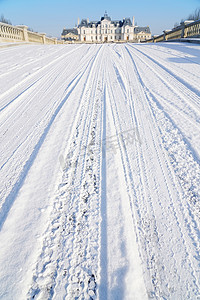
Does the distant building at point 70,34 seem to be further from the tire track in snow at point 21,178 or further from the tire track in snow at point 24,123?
the tire track in snow at point 21,178

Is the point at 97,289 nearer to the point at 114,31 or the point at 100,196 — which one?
the point at 100,196

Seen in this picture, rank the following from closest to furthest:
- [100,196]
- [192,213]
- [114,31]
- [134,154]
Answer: [192,213], [100,196], [134,154], [114,31]

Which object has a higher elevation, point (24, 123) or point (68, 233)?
point (24, 123)

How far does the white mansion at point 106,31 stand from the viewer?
64.1 metres

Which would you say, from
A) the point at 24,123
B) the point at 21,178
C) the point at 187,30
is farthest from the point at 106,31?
the point at 21,178

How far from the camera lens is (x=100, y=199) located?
4.69ft

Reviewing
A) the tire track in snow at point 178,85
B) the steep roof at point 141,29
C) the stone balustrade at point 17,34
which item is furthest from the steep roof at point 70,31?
the tire track in snow at point 178,85

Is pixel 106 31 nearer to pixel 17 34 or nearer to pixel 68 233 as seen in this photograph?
pixel 17 34

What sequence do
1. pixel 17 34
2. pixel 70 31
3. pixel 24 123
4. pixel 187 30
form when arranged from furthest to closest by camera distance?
pixel 70 31 → pixel 17 34 → pixel 187 30 → pixel 24 123

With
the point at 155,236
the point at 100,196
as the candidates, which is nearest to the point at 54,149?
the point at 100,196

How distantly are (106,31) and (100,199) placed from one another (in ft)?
262

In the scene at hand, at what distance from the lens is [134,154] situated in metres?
1.92

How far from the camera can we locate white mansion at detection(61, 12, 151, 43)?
64.1 m

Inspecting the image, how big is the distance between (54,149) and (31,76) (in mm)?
3618
